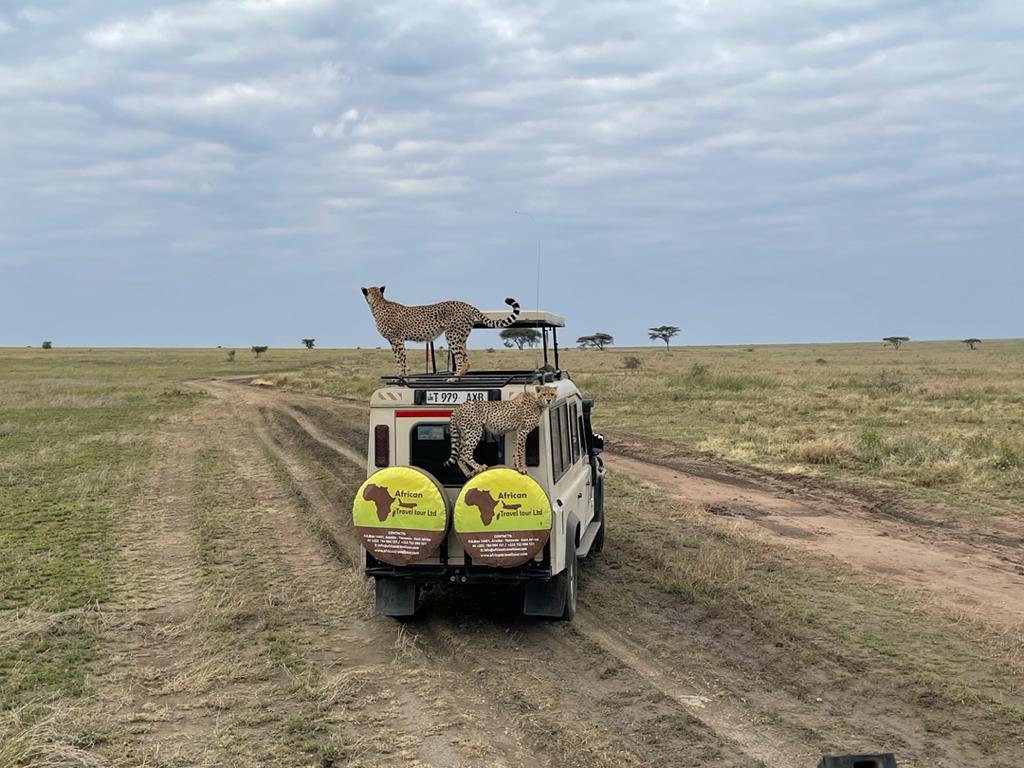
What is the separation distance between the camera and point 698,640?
7.37 metres

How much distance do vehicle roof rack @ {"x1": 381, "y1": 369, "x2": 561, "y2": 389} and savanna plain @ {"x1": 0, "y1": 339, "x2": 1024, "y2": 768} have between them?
7.46 ft

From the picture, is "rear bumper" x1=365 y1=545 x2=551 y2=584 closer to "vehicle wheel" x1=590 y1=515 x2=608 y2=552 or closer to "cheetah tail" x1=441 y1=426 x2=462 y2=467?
"cheetah tail" x1=441 y1=426 x2=462 y2=467

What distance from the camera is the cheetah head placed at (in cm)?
715

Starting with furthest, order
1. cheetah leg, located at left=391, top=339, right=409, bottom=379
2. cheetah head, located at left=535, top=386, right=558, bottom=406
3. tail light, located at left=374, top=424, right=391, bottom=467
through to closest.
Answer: cheetah leg, located at left=391, top=339, right=409, bottom=379 → tail light, located at left=374, top=424, right=391, bottom=467 → cheetah head, located at left=535, top=386, right=558, bottom=406

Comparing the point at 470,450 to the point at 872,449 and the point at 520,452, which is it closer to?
the point at 520,452

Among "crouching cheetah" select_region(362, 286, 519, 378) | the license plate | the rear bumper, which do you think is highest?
"crouching cheetah" select_region(362, 286, 519, 378)

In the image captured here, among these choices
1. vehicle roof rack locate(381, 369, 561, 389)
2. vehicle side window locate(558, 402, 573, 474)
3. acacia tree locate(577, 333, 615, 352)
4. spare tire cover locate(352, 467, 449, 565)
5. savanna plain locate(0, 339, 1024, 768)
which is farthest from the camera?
acacia tree locate(577, 333, 615, 352)

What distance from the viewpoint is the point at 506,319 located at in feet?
26.3

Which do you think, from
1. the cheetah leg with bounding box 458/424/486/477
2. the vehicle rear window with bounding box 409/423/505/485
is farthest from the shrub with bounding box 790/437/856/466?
the cheetah leg with bounding box 458/424/486/477

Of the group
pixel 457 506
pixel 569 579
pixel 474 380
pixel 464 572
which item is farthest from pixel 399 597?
pixel 474 380

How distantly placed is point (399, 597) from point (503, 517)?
4.98 feet

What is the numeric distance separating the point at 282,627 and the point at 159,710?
1.92 metres

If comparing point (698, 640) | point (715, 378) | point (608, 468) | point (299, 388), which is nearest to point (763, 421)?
point (608, 468)

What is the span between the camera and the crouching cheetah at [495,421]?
7.02m
